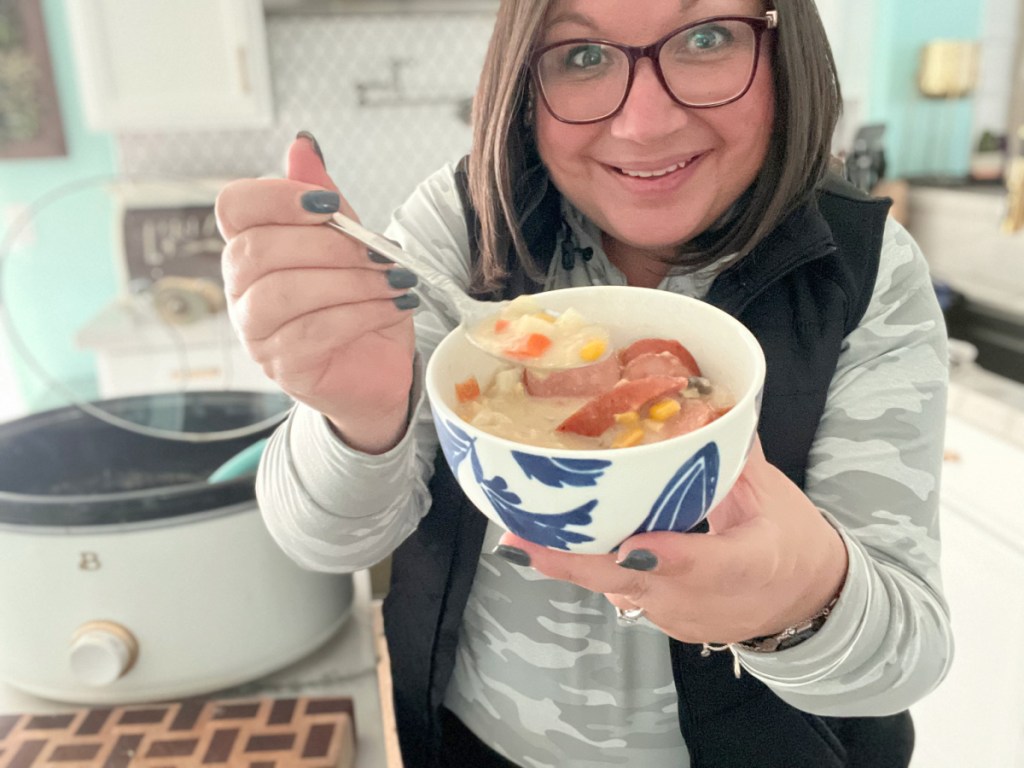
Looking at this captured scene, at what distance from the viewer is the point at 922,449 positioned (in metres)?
0.67

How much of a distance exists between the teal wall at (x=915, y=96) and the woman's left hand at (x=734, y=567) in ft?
7.79

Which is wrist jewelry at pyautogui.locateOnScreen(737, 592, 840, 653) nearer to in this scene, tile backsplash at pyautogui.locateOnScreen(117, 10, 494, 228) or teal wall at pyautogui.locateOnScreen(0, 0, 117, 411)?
teal wall at pyautogui.locateOnScreen(0, 0, 117, 411)

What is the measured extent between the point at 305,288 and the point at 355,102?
2699 mm

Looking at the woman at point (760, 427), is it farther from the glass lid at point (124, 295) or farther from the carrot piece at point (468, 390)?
the glass lid at point (124, 295)

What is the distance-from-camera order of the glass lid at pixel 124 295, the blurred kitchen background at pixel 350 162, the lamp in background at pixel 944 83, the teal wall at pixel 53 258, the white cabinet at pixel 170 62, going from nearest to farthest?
the blurred kitchen background at pixel 350 162 < the glass lid at pixel 124 295 < the lamp in background at pixel 944 83 < the white cabinet at pixel 170 62 < the teal wall at pixel 53 258

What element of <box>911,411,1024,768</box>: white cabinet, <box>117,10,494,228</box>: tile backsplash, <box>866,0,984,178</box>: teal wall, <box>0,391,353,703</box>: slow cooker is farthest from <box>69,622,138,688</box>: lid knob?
<box>866,0,984,178</box>: teal wall

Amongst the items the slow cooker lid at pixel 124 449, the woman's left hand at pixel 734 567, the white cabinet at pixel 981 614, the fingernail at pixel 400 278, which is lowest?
the white cabinet at pixel 981 614

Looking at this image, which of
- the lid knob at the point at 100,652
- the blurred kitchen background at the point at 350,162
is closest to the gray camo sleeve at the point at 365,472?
the lid knob at the point at 100,652

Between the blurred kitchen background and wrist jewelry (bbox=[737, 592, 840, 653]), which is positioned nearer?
wrist jewelry (bbox=[737, 592, 840, 653])

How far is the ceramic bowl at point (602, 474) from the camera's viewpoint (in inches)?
16.3

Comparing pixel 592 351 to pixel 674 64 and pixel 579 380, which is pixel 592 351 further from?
pixel 674 64

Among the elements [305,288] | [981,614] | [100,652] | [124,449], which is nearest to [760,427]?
[305,288]

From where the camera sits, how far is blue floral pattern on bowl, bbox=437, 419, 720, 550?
0.42 metres

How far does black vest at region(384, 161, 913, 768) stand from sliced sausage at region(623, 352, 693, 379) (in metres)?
0.20
